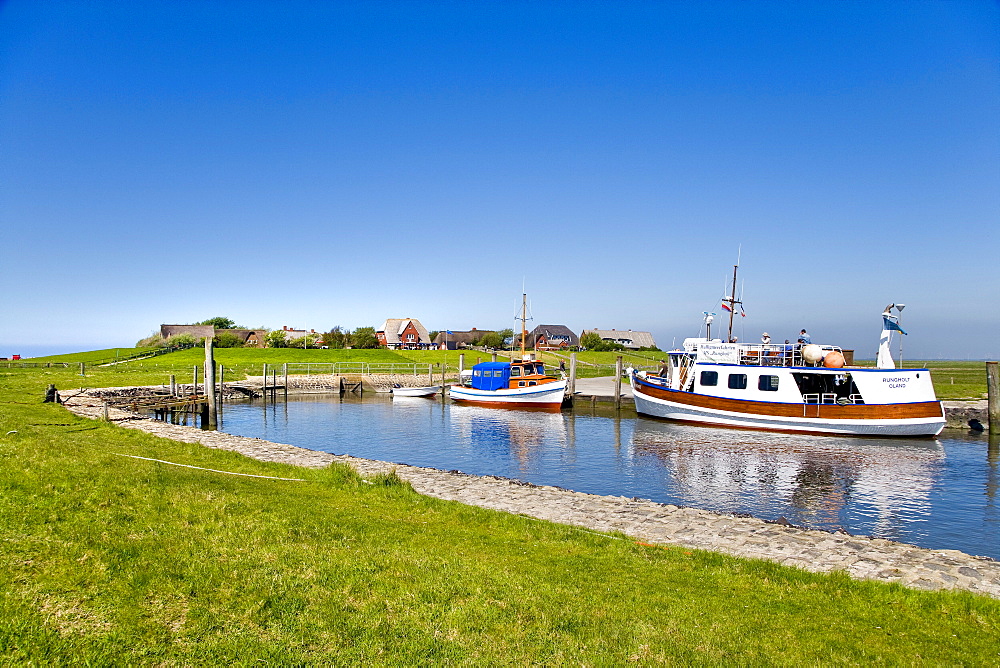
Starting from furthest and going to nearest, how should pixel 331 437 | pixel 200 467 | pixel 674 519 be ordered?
pixel 331 437
pixel 200 467
pixel 674 519

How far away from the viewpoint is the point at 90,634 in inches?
218

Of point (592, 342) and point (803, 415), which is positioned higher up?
point (592, 342)

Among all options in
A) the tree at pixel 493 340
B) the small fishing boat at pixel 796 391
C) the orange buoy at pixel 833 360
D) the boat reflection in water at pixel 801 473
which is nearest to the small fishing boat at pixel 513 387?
the small fishing boat at pixel 796 391

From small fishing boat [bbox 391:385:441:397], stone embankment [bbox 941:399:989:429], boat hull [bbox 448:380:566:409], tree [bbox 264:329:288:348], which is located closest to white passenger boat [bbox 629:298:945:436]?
stone embankment [bbox 941:399:989:429]

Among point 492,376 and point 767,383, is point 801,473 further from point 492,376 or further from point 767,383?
point 492,376

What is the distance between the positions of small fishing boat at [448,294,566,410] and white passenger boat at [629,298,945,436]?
8.49m

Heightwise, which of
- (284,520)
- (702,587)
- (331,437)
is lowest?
(331,437)

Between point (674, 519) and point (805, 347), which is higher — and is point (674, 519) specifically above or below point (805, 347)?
below

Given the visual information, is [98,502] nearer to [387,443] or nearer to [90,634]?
[90,634]

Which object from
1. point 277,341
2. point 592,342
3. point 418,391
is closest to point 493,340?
point 592,342

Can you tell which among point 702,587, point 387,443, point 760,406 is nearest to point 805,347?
point 760,406

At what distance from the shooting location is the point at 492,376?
54250 mm

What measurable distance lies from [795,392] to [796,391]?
3.4 inches

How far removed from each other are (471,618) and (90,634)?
11.6ft
